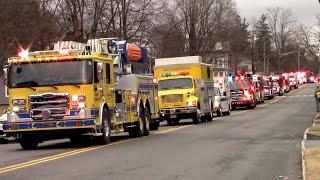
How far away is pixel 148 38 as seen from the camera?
5959cm

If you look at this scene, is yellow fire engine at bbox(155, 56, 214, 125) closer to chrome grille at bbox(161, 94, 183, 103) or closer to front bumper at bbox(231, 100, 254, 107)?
chrome grille at bbox(161, 94, 183, 103)

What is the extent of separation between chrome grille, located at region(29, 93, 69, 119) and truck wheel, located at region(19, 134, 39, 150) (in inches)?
44.6

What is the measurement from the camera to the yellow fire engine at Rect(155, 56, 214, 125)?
32625mm

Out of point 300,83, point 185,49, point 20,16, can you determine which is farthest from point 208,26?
point 300,83

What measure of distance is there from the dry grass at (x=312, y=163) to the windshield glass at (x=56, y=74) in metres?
6.66

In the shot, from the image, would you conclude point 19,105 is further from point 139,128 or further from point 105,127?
point 139,128

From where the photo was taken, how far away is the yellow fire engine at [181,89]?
32.6m

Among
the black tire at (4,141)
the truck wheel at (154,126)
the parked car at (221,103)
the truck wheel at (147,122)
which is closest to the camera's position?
the black tire at (4,141)

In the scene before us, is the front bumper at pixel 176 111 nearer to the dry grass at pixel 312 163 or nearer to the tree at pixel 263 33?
the dry grass at pixel 312 163

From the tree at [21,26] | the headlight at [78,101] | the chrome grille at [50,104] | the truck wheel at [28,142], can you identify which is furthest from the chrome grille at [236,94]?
the chrome grille at [50,104]

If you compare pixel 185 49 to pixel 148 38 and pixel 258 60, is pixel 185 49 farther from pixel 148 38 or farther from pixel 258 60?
pixel 258 60

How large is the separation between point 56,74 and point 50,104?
865mm

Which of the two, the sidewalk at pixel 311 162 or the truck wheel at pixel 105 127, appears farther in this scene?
the truck wheel at pixel 105 127

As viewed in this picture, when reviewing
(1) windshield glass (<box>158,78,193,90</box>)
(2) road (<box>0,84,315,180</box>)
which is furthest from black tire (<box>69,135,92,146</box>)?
(1) windshield glass (<box>158,78,193,90</box>)
